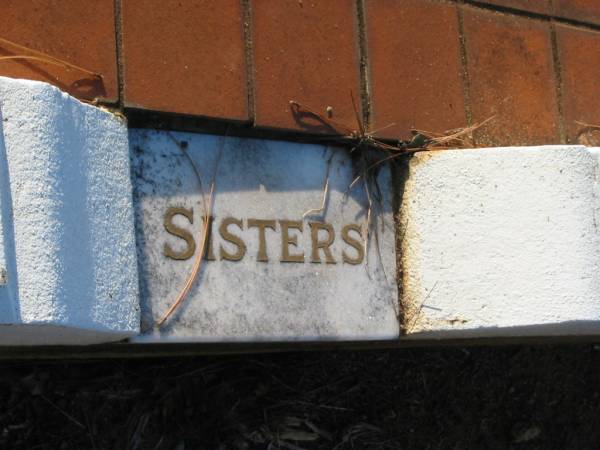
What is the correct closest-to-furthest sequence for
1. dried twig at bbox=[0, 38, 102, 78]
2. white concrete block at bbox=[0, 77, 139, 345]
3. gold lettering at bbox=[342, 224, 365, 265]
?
1. white concrete block at bbox=[0, 77, 139, 345]
2. dried twig at bbox=[0, 38, 102, 78]
3. gold lettering at bbox=[342, 224, 365, 265]

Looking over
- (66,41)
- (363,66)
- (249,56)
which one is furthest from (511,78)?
(66,41)

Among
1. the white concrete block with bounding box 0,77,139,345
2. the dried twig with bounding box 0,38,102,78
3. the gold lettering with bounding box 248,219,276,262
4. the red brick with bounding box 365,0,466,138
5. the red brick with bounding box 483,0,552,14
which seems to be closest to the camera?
the white concrete block with bounding box 0,77,139,345

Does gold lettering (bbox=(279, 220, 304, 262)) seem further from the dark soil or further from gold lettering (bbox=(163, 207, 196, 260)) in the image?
the dark soil

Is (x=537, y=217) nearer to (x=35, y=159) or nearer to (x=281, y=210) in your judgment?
(x=281, y=210)

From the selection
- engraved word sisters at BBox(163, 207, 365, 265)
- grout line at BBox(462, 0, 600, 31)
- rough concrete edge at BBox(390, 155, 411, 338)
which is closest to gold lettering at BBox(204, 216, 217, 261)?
engraved word sisters at BBox(163, 207, 365, 265)

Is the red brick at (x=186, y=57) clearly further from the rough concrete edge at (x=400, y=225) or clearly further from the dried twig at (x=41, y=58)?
the rough concrete edge at (x=400, y=225)

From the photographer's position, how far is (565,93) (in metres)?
2.62

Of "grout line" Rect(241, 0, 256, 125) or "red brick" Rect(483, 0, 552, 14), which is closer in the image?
"grout line" Rect(241, 0, 256, 125)

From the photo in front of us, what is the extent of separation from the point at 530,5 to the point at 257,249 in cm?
96

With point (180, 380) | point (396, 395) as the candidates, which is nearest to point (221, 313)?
point (180, 380)

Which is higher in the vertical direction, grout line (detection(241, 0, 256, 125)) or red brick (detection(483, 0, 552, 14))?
red brick (detection(483, 0, 552, 14))

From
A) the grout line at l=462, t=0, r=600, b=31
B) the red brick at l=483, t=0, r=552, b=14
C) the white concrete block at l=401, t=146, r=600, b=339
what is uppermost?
the red brick at l=483, t=0, r=552, b=14

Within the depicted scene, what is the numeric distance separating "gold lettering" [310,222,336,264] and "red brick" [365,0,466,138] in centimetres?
24

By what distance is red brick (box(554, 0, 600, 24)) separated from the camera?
266 cm
